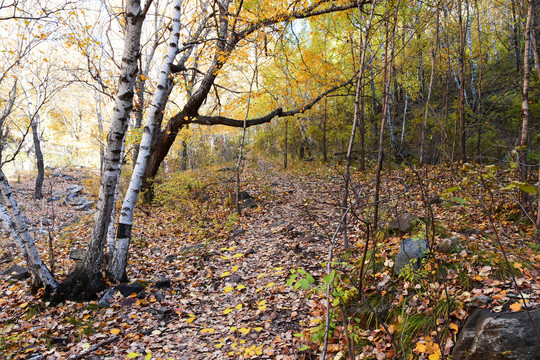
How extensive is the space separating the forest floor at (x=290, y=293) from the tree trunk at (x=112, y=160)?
28 centimetres

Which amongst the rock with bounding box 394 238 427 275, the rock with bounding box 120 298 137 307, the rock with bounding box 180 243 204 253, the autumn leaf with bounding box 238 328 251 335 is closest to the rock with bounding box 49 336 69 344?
the rock with bounding box 120 298 137 307

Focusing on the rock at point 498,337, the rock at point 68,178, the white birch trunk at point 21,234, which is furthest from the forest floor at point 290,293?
the rock at point 68,178

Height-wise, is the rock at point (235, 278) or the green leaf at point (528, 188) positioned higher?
the green leaf at point (528, 188)

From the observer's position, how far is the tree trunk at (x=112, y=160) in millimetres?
4273

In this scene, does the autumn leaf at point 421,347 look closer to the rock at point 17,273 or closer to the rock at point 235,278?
the rock at point 235,278

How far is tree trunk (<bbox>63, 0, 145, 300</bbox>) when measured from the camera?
14.0ft

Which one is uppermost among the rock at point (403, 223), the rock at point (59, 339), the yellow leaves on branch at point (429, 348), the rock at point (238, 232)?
the rock at point (403, 223)

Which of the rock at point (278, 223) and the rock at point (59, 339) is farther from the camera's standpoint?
the rock at point (278, 223)

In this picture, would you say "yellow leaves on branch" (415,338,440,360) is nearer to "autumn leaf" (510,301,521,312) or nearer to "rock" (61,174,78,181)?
"autumn leaf" (510,301,521,312)

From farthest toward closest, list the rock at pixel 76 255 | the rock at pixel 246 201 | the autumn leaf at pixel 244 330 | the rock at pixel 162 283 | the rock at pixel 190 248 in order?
the rock at pixel 246 201 < the rock at pixel 190 248 < the rock at pixel 76 255 < the rock at pixel 162 283 < the autumn leaf at pixel 244 330

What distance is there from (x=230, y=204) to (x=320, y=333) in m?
6.19

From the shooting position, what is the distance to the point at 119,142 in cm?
437

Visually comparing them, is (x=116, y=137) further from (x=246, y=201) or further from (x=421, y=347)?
(x=246, y=201)

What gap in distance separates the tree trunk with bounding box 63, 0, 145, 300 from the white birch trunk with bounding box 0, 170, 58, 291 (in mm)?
323
